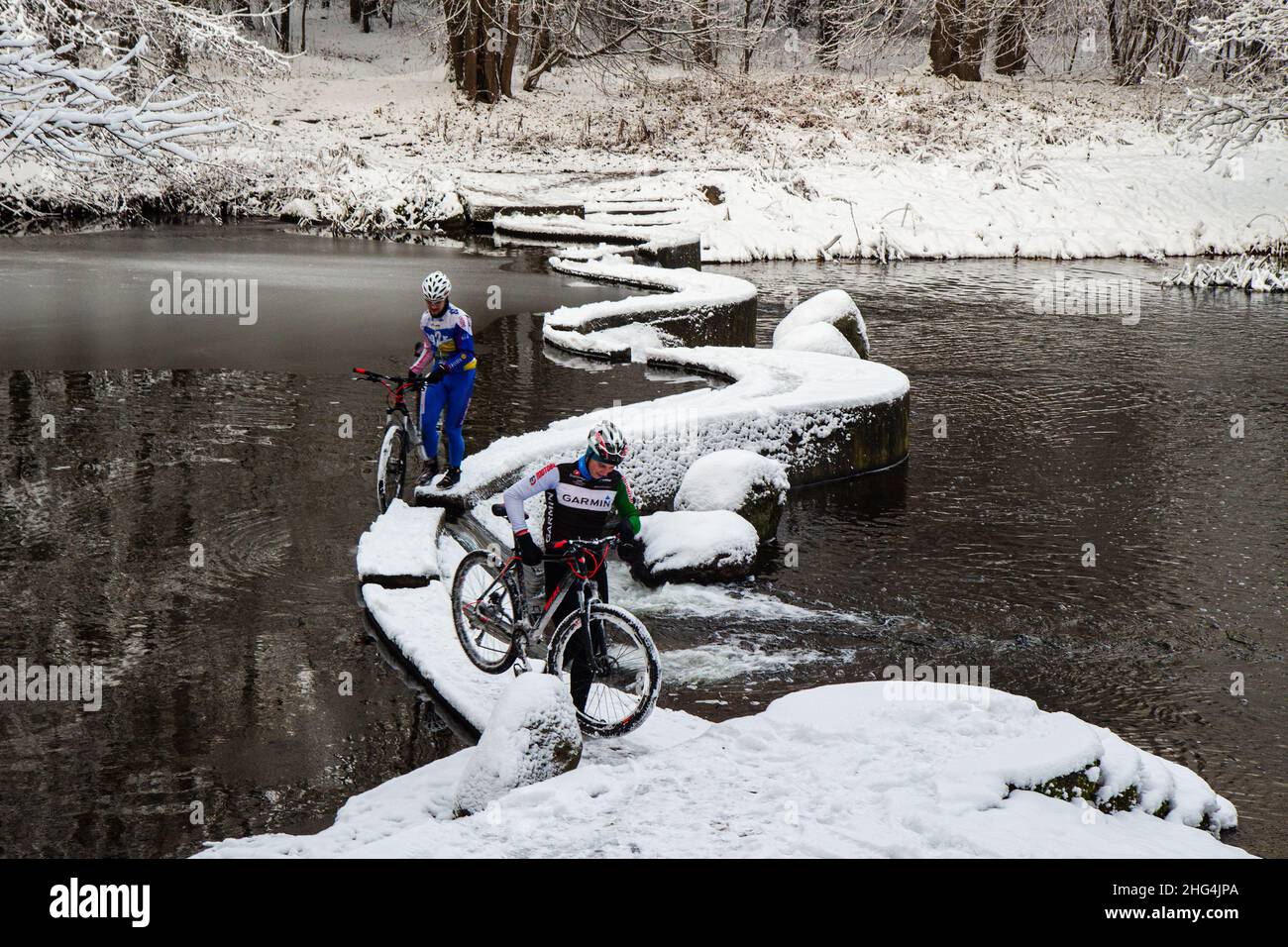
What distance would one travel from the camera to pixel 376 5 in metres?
60.5

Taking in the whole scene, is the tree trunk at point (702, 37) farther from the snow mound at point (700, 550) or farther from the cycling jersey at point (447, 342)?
the snow mound at point (700, 550)

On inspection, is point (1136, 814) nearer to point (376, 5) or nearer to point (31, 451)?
point (31, 451)

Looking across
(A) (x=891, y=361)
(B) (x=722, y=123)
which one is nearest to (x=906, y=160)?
(B) (x=722, y=123)

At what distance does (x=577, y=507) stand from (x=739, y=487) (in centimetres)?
379

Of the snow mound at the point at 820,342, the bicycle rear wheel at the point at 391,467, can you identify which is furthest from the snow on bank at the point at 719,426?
the snow mound at the point at 820,342

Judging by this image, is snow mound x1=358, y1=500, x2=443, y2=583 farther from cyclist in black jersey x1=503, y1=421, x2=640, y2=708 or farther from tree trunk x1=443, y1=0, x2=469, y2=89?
tree trunk x1=443, y1=0, x2=469, y2=89

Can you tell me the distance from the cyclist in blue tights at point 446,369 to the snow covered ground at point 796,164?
19.6m

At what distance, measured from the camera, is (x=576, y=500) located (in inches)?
297

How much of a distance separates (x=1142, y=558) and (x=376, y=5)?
5709 cm

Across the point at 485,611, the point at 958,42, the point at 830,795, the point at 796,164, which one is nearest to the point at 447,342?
the point at 485,611

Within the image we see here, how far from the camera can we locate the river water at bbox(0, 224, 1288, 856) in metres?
7.10

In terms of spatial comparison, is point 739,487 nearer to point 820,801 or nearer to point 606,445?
point 606,445

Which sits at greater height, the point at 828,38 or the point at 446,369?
the point at 828,38

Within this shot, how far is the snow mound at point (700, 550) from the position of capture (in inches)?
404
